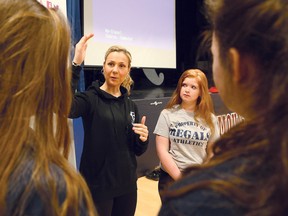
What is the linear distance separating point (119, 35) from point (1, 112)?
8.80 ft

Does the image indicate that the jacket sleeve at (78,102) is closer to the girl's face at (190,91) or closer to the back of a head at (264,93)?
the girl's face at (190,91)

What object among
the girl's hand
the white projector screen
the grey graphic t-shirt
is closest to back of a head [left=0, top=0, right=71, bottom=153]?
the girl's hand

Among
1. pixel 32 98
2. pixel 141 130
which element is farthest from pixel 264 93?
pixel 141 130

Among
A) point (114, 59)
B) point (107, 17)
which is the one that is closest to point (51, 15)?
point (114, 59)

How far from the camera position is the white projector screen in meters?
2.88

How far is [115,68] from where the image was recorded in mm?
1728

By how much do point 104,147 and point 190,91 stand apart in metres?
0.73

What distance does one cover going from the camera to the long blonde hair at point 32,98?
576mm

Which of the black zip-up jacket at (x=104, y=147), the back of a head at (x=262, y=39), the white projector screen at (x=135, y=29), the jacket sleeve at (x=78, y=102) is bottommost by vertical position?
the black zip-up jacket at (x=104, y=147)

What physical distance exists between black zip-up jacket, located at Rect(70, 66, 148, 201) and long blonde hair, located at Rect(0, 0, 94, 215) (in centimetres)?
93

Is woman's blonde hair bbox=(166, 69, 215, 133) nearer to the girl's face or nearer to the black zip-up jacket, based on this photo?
the girl's face

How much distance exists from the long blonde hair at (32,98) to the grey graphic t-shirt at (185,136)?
4.46 feet

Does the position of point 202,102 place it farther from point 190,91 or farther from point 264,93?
point 264,93

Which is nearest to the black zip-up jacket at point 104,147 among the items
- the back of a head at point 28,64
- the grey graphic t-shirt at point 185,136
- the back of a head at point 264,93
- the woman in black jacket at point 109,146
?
the woman in black jacket at point 109,146
